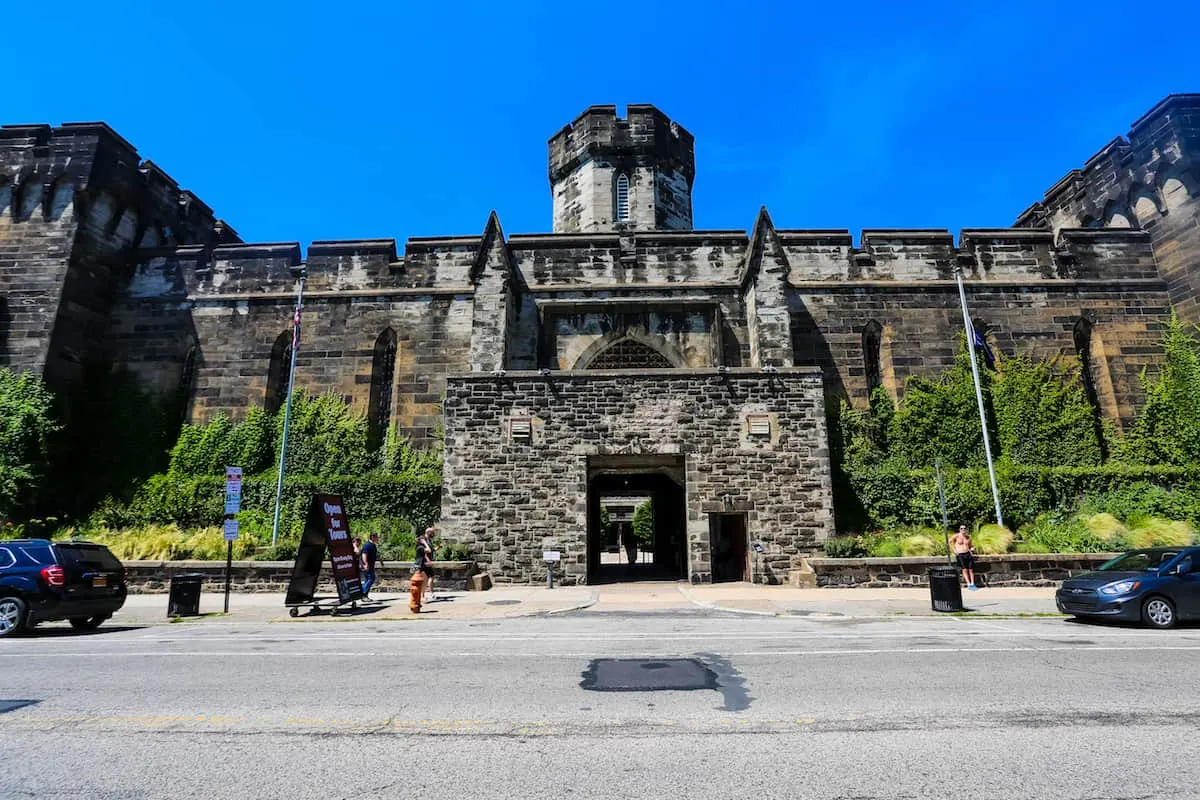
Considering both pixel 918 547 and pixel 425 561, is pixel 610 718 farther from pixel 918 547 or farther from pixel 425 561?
pixel 918 547

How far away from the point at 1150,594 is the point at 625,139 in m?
23.8

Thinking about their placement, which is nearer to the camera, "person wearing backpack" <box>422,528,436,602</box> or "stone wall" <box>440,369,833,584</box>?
"person wearing backpack" <box>422,528,436,602</box>

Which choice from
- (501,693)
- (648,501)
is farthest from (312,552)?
(648,501)

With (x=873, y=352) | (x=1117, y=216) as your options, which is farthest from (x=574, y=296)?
(x=1117, y=216)

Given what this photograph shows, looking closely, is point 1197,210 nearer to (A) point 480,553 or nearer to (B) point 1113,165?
(B) point 1113,165

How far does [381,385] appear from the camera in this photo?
2112 cm

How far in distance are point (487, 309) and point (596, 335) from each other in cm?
394

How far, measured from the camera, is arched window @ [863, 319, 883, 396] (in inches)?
813

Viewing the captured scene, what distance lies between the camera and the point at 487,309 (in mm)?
18969

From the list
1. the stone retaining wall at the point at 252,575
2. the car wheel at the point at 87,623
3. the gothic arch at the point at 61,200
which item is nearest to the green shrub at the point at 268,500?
the stone retaining wall at the point at 252,575

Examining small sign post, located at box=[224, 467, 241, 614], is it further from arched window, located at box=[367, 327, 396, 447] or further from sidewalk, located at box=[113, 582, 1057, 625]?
arched window, located at box=[367, 327, 396, 447]

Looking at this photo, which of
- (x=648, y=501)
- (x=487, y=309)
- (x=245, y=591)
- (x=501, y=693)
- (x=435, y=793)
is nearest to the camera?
(x=435, y=793)

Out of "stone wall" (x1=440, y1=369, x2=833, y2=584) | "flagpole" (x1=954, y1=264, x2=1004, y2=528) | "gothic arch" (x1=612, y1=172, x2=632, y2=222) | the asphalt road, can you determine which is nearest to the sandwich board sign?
the asphalt road

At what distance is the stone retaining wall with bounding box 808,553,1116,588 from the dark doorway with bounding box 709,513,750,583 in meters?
2.12
